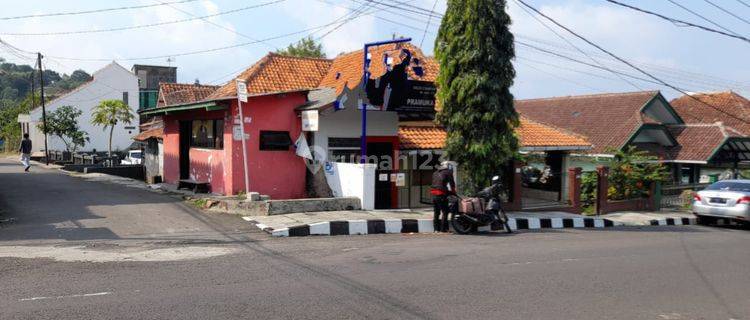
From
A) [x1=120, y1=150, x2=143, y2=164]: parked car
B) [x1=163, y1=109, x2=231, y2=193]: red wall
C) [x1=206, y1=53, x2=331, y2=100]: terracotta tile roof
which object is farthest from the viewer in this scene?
[x1=120, y1=150, x2=143, y2=164]: parked car

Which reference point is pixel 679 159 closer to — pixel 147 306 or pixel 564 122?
pixel 564 122

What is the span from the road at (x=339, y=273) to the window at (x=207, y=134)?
449 cm

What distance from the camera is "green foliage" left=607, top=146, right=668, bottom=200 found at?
21781 millimetres

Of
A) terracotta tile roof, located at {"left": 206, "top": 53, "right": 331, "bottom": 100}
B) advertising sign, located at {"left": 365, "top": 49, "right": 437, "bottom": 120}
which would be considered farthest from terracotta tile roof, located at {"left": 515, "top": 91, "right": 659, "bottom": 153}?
advertising sign, located at {"left": 365, "top": 49, "right": 437, "bottom": 120}

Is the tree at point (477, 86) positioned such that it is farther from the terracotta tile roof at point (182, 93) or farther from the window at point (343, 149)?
the terracotta tile roof at point (182, 93)

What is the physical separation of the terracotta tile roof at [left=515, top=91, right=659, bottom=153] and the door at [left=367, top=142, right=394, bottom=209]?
12.8 meters

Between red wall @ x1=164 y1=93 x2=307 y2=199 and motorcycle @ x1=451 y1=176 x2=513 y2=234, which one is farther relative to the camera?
red wall @ x1=164 y1=93 x2=307 y2=199

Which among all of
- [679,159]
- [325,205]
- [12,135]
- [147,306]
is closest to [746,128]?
[679,159]

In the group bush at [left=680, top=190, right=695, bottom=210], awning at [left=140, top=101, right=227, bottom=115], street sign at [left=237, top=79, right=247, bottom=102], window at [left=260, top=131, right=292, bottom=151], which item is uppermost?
street sign at [left=237, top=79, right=247, bottom=102]

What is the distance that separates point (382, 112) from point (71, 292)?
1116 centimetres

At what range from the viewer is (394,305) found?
20.9ft

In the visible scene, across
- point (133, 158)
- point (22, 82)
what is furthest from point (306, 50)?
point (22, 82)

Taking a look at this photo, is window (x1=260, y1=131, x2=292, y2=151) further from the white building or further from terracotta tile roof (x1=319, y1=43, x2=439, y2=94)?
the white building

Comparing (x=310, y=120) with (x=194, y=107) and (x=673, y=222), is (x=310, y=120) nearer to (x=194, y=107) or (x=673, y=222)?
(x=194, y=107)
